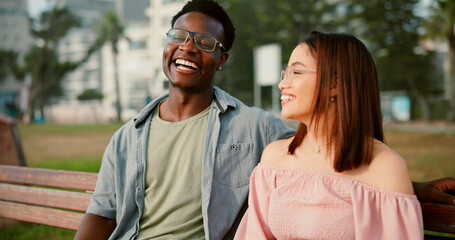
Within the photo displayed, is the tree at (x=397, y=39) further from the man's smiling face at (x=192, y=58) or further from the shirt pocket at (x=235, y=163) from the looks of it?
the shirt pocket at (x=235, y=163)

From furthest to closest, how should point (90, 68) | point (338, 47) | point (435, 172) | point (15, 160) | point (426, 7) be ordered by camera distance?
point (90, 68) < point (426, 7) < point (435, 172) < point (15, 160) < point (338, 47)

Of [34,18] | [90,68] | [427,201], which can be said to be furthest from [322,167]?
[90,68]

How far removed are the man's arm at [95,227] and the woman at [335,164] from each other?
99 centimetres

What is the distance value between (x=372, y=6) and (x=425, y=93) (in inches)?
283

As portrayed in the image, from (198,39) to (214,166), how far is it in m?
0.72

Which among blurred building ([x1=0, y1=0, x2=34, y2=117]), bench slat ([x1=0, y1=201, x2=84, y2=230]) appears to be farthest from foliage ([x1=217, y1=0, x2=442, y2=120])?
blurred building ([x1=0, y1=0, x2=34, y2=117])

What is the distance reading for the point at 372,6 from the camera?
105ft

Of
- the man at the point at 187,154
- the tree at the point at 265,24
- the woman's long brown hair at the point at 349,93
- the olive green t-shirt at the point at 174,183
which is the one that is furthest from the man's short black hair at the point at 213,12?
the tree at the point at 265,24

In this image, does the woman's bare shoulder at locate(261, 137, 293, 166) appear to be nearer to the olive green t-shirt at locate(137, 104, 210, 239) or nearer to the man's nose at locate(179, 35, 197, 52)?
the olive green t-shirt at locate(137, 104, 210, 239)

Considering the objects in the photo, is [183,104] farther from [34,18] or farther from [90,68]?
[90,68]

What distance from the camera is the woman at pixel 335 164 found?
1.89m

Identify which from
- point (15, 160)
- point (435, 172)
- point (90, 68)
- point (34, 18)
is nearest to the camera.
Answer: point (15, 160)

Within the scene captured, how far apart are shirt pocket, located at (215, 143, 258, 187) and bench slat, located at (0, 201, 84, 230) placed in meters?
1.23

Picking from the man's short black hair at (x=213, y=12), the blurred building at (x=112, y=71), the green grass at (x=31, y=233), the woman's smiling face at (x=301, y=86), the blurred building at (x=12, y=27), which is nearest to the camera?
the woman's smiling face at (x=301, y=86)
